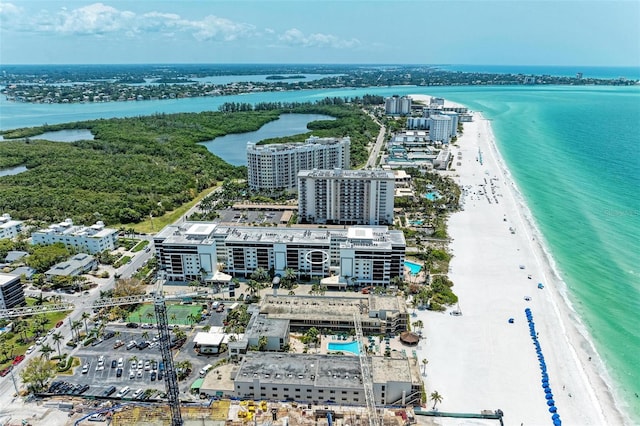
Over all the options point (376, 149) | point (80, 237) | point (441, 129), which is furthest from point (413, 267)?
point (441, 129)

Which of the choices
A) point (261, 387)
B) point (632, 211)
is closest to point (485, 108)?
point (632, 211)

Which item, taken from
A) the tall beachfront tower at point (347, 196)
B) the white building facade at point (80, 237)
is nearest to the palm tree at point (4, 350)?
the white building facade at point (80, 237)

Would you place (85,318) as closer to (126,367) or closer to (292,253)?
(126,367)

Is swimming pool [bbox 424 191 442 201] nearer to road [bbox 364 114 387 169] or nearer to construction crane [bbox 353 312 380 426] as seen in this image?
road [bbox 364 114 387 169]

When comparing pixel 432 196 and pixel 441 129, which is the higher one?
pixel 441 129

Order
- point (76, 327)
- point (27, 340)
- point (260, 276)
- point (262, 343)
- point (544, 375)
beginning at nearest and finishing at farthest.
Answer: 1. point (544, 375)
2. point (262, 343)
3. point (27, 340)
4. point (76, 327)
5. point (260, 276)

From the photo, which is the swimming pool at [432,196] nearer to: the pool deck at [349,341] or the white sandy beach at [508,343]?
the white sandy beach at [508,343]

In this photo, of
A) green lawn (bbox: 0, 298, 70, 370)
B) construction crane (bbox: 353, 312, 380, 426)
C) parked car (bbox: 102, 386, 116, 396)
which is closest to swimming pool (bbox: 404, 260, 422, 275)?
construction crane (bbox: 353, 312, 380, 426)

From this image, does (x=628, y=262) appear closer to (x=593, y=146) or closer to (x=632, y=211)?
(x=632, y=211)
